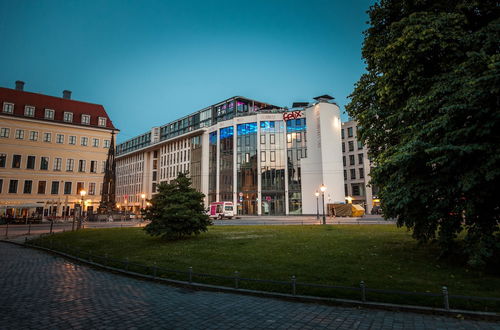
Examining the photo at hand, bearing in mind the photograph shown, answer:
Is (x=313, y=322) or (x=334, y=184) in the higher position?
(x=334, y=184)

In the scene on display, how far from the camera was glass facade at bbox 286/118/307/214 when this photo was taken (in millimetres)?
61625

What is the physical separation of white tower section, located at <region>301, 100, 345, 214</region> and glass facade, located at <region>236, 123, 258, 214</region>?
36.7 ft

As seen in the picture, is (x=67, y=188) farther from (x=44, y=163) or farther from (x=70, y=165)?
(x=44, y=163)

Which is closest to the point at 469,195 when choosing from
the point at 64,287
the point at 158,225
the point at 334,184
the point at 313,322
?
the point at 313,322

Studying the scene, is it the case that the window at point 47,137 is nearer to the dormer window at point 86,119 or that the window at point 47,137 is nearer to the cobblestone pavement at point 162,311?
the dormer window at point 86,119

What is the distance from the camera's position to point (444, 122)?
828cm

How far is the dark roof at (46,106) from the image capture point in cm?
4765

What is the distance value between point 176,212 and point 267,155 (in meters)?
48.0

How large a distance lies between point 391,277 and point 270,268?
4.15 m

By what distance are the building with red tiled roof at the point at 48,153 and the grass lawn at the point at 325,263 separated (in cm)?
3604

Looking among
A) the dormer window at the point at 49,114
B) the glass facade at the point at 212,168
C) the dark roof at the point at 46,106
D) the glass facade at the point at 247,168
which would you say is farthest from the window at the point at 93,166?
the glass facade at the point at 247,168

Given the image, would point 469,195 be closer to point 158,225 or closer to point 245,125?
point 158,225

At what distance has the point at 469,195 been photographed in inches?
341

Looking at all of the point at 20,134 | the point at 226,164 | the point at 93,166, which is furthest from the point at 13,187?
the point at 226,164
